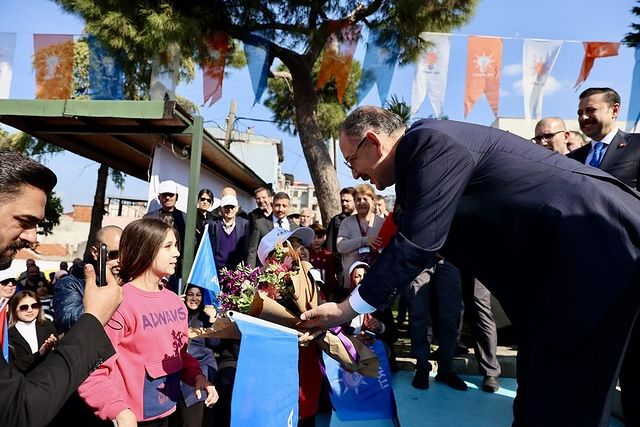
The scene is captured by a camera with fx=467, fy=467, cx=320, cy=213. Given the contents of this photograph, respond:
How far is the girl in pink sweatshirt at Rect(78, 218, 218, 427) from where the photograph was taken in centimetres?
213

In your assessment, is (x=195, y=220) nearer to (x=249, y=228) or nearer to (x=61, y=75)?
(x=249, y=228)

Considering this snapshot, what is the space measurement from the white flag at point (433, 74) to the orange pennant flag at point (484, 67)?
0.51 metres

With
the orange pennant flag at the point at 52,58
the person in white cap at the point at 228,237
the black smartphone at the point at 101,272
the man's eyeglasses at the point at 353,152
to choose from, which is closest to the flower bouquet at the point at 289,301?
the man's eyeglasses at the point at 353,152

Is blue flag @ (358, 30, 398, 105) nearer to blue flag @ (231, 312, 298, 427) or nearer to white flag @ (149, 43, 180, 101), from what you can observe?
white flag @ (149, 43, 180, 101)

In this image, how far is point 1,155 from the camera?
4.65 feet

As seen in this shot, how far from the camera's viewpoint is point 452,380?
4.31 meters

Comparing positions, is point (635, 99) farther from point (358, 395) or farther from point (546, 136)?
point (358, 395)

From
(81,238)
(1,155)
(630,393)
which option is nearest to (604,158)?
(630,393)

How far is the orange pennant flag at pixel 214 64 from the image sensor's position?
32.3ft

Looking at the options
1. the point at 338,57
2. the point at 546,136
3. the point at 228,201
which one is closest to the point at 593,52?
the point at 338,57

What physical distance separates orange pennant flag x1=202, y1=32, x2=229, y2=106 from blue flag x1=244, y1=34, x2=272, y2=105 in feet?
1.62

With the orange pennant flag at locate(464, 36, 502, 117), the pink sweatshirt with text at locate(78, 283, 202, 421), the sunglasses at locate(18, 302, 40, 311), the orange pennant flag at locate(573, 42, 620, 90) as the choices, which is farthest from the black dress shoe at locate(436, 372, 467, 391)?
the orange pennant flag at locate(573, 42, 620, 90)

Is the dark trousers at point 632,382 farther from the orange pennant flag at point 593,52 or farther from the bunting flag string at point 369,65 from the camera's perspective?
the orange pennant flag at point 593,52

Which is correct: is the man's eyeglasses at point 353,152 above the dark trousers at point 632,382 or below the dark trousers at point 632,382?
above
